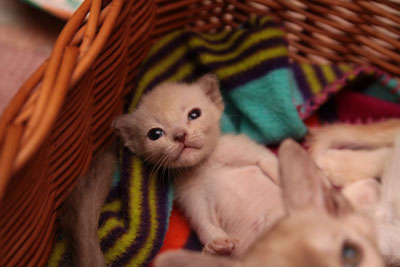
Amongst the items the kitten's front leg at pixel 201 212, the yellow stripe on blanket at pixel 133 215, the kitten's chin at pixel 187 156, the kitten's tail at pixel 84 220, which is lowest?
the kitten's front leg at pixel 201 212

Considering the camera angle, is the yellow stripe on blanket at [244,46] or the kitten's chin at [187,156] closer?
the kitten's chin at [187,156]

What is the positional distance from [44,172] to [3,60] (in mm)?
Result: 838

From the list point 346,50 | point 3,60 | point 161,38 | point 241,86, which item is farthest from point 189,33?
point 3,60

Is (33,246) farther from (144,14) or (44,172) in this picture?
(144,14)

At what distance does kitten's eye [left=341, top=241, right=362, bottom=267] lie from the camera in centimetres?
74

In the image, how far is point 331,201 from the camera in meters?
0.89

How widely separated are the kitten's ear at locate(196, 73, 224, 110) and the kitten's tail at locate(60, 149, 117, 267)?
55 centimetres

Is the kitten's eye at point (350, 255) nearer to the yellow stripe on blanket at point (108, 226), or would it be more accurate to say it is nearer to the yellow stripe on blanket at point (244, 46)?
the yellow stripe on blanket at point (108, 226)

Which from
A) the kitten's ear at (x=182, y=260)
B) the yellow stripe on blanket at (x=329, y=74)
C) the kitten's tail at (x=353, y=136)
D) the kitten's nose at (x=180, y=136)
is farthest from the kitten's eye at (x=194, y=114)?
the kitten's ear at (x=182, y=260)

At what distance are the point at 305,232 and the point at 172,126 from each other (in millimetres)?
750

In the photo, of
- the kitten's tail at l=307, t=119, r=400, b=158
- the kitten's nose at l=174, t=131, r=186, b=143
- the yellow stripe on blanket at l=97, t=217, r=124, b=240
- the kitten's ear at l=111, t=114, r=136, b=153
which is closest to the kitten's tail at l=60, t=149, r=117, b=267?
the yellow stripe on blanket at l=97, t=217, r=124, b=240

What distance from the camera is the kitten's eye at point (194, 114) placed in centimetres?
148

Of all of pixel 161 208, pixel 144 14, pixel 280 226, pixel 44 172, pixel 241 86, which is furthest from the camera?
pixel 241 86

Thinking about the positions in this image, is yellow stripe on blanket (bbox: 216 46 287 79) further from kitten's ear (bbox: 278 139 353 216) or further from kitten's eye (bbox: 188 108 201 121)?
kitten's ear (bbox: 278 139 353 216)
